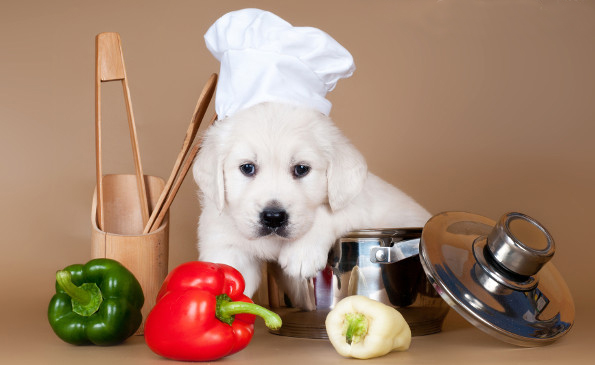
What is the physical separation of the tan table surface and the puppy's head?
57 cm

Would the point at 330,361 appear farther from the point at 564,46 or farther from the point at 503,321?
Answer: the point at 564,46

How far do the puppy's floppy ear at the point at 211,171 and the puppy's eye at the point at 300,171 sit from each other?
375mm

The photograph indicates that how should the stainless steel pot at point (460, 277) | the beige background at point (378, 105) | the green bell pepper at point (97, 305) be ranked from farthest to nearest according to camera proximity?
the beige background at point (378, 105), the green bell pepper at point (97, 305), the stainless steel pot at point (460, 277)

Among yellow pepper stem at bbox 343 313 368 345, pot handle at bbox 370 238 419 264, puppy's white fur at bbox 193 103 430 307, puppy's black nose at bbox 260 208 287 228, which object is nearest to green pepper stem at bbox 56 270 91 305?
puppy's white fur at bbox 193 103 430 307

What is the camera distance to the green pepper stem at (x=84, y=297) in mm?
3637

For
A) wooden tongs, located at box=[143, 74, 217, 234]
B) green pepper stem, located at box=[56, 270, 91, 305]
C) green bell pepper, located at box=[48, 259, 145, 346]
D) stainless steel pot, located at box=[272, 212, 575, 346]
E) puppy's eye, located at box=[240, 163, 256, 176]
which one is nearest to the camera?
stainless steel pot, located at box=[272, 212, 575, 346]

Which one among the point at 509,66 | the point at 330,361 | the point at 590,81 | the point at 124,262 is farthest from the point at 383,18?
the point at 330,361

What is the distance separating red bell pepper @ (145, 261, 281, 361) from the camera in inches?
130

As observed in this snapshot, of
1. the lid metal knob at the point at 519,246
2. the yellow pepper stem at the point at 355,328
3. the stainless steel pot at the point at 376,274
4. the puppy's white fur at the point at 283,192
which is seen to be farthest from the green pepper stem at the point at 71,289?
the lid metal knob at the point at 519,246

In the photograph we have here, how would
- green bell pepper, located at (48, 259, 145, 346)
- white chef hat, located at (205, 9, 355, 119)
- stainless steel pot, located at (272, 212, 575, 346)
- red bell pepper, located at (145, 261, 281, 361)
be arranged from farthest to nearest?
white chef hat, located at (205, 9, 355, 119), green bell pepper, located at (48, 259, 145, 346), stainless steel pot, located at (272, 212, 575, 346), red bell pepper, located at (145, 261, 281, 361)

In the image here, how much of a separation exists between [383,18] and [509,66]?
1.04 metres

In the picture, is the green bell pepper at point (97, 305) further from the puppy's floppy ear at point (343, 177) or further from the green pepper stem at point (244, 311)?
the puppy's floppy ear at point (343, 177)

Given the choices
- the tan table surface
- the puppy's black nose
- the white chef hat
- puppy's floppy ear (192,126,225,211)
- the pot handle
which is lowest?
the tan table surface

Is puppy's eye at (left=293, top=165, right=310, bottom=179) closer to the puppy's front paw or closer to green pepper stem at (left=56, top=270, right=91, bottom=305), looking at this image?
the puppy's front paw
